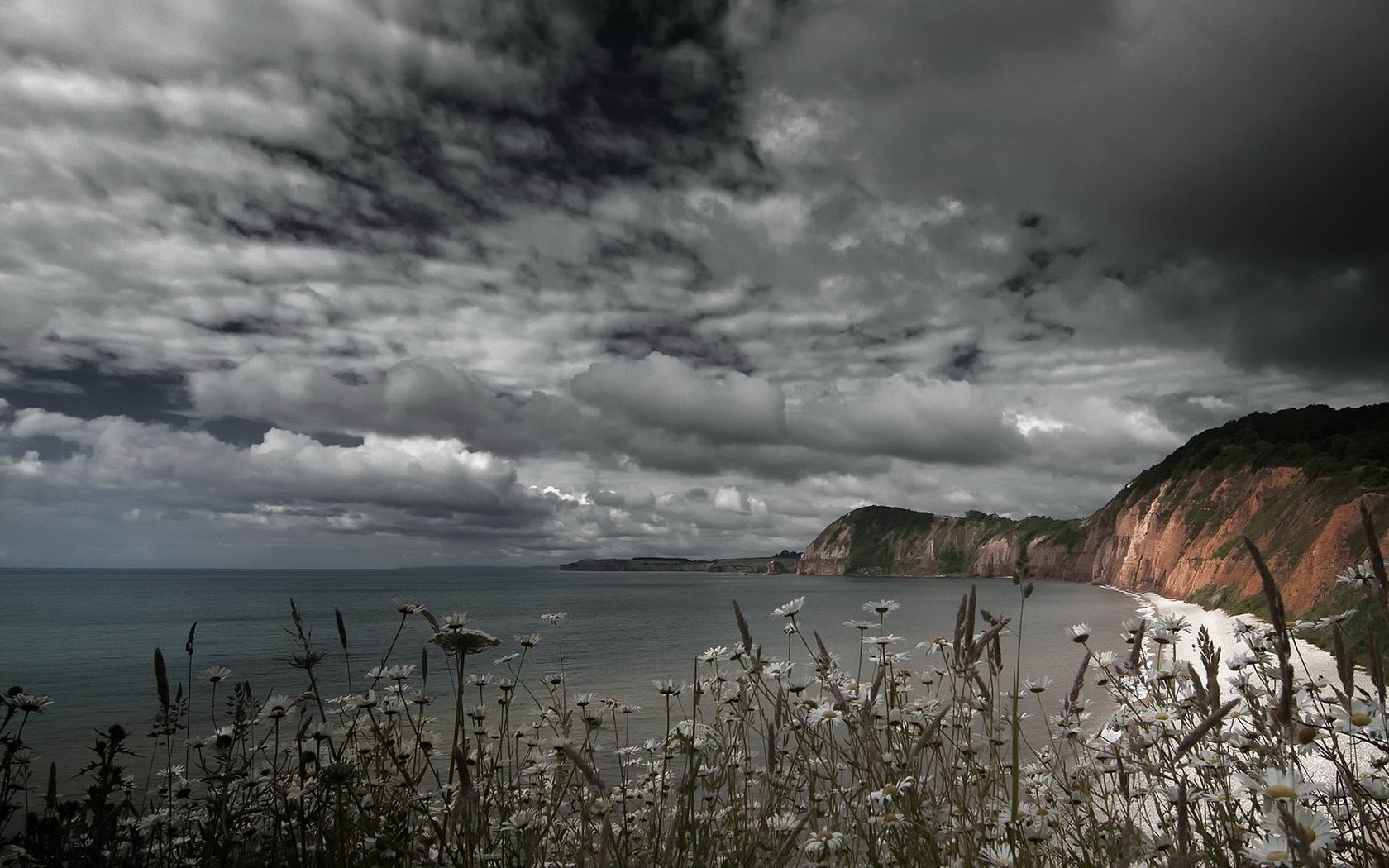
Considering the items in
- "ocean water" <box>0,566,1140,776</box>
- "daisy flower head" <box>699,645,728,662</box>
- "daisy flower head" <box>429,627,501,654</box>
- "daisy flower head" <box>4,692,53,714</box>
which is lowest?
"ocean water" <box>0,566,1140,776</box>

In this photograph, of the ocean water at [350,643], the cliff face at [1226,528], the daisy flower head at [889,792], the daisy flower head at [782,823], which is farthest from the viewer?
the cliff face at [1226,528]

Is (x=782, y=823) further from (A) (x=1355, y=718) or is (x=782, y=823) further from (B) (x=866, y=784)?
(A) (x=1355, y=718)

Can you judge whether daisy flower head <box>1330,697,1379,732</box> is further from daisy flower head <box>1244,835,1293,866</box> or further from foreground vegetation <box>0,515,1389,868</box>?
daisy flower head <box>1244,835,1293,866</box>

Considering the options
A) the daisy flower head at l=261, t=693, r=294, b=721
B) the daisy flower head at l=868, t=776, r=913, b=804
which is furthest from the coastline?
the daisy flower head at l=261, t=693, r=294, b=721

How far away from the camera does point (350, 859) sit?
3547 mm

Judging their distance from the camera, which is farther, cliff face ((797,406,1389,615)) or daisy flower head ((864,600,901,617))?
cliff face ((797,406,1389,615))

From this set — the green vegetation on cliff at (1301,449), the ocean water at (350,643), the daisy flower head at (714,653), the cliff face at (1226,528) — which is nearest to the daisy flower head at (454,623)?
the ocean water at (350,643)

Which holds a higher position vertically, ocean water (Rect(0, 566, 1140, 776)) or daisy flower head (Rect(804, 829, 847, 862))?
daisy flower head (Rect(804, 829, 847, 862))

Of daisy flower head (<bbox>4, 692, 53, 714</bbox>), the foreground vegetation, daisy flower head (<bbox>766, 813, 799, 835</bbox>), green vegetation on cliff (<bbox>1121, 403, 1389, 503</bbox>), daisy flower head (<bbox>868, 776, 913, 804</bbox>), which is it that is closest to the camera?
the foreground vegetation

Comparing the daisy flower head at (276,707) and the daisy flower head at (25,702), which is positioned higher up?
the daisy flower head at (25,702)

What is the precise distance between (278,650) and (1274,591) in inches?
1871

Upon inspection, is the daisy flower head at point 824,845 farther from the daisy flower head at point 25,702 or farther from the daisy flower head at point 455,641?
the daisy flower head at point 25,702

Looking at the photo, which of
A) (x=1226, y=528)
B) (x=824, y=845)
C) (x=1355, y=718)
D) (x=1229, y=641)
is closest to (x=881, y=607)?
(x=824, y=845)

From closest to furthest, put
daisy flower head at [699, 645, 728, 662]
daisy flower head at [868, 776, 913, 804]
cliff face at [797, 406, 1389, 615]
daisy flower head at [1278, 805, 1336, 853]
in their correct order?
1. daisy flower head at [1278, 805, 1336, 853]
2. daisy flower head at [868, 776, 913, 804]
3. daisy flower head at [699, 645, 728, 662]
4. cliff face at [797, 406, 1389, 615]
